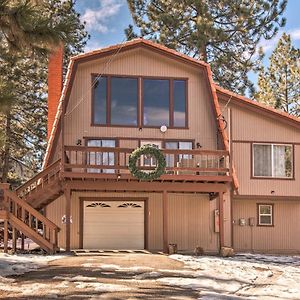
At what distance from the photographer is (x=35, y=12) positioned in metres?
11.2

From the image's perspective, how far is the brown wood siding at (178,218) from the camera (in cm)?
2031

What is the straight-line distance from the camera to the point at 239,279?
41.1 feet

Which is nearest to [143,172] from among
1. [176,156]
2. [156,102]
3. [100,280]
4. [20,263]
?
[176,156]

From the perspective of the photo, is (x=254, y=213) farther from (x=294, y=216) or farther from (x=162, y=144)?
(x=162, y=144)

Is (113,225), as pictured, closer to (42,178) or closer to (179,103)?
(42,178)

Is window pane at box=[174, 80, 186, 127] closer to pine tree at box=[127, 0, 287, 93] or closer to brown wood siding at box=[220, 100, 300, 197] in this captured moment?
brown wood siding at box=[220, 100, 300, 197]

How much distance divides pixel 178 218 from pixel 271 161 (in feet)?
13.7

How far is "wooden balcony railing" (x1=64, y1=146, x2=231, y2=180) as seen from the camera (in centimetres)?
1753

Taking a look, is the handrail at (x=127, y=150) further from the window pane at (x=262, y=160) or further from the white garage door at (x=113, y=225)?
the window pane at (x=262, y=160)

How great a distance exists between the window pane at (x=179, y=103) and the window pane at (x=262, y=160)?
10.1 feet

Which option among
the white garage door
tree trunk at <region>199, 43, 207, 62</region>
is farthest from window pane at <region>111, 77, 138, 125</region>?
tree trunk at <region>199, 43, 207, 62</region>

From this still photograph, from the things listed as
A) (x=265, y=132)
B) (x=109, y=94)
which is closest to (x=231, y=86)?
(x=265, y=132)

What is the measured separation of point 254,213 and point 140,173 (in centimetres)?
675

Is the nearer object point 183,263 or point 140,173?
point 183,263
